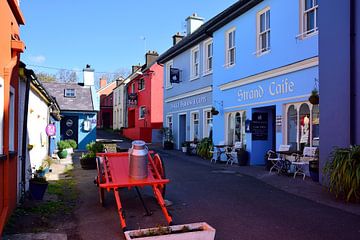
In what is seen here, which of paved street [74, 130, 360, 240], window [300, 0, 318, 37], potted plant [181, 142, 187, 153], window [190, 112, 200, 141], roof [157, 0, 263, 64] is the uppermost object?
roof [157, 0, 263, 64]

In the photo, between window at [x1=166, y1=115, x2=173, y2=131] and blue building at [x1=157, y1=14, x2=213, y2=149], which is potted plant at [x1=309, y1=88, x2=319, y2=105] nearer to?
blue building at [x1=157, y1=14, x2=213, y2=149]

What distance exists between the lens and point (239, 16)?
48.3ft

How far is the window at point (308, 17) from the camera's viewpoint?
10.8 m

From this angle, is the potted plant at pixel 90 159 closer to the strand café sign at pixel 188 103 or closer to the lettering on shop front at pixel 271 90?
the lettering on shop front at pixel 271 90

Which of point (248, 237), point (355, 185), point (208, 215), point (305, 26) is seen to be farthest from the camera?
point (305, 26)

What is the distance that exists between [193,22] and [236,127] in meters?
10.7

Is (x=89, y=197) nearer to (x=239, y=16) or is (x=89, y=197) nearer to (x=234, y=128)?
(x=234, y=128)

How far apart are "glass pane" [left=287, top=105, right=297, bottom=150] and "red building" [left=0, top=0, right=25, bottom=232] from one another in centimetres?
837

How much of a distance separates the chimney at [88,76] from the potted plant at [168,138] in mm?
9520

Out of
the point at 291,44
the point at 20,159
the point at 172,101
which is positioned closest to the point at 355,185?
the point at 291,44

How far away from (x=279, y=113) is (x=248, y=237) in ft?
24.8

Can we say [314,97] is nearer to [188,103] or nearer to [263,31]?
[263,31]

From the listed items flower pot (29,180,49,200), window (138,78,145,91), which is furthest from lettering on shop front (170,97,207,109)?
flower pot (29,180,49,200)

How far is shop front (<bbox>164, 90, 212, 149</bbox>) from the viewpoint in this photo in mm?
18562
